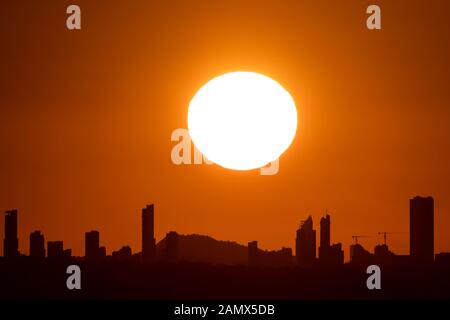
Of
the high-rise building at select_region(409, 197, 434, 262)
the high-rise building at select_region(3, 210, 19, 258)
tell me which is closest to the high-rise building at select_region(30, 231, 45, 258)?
the high-rise building at select_region(3, 210, 19, 258)

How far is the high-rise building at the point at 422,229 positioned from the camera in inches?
6560

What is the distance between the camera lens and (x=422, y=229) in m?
168

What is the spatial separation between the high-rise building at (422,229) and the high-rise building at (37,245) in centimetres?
5212

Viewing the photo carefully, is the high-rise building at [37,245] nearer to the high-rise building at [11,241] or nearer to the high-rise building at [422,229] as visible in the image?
the high-rise building at [11,241]

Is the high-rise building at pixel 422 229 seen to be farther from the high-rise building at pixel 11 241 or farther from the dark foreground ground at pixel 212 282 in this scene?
the high-rise building at pixel 11 241

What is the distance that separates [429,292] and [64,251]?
52.7 metres

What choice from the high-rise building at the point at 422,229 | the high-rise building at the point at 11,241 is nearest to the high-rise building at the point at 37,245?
the high-rise building at the point at 11,241

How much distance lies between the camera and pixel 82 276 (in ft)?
536

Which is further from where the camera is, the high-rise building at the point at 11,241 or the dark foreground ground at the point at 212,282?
the high-rise building at the point at 11,241

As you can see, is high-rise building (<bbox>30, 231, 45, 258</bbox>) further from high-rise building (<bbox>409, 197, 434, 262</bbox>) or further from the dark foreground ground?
high-rise building (<bbox>409, 197, 434, 262</bbox>)

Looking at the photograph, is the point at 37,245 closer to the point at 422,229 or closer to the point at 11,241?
the point at 11,241
